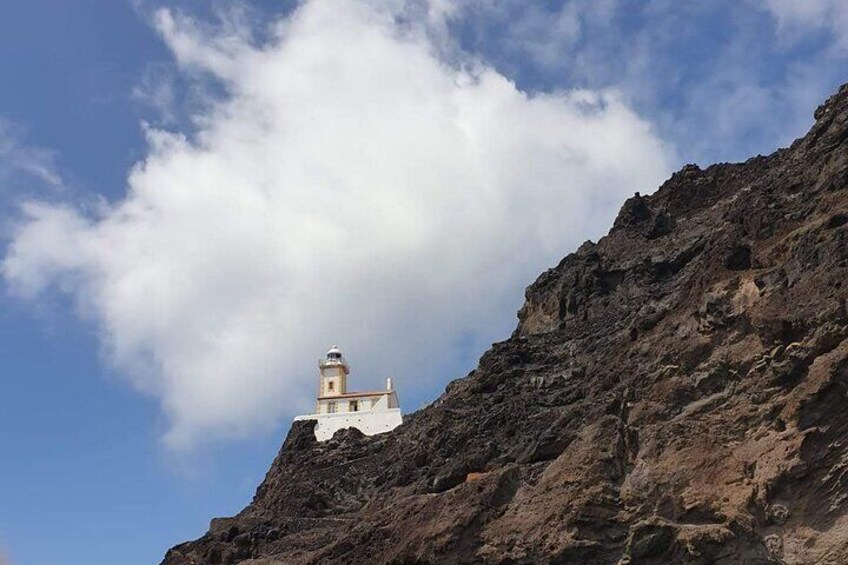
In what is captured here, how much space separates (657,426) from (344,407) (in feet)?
181

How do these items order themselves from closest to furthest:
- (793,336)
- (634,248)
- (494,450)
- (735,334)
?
(793,336), (735,334), (494,450), (634,248)

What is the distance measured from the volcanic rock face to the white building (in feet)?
72.3

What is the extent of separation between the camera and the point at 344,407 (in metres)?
82.6

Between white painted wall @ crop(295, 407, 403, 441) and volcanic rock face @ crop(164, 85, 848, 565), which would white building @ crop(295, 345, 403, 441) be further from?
volcanic rock face @ crop(164, 85, 848, 565)

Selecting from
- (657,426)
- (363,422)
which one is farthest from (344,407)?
(657,426)

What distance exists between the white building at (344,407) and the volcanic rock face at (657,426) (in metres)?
22.0

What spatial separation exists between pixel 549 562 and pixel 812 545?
25.6ft

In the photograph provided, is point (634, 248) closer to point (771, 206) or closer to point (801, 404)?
point (771, 206)

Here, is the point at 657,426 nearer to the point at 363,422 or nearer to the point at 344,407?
the point at 363,422

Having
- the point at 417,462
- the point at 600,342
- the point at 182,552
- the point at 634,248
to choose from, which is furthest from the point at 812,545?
the point at 182,552

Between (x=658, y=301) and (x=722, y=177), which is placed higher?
(x=722, y=177)

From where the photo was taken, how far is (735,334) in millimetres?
29719

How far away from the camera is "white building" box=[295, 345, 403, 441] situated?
6988 centimetres

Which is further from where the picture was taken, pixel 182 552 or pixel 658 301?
pixel 182 552
